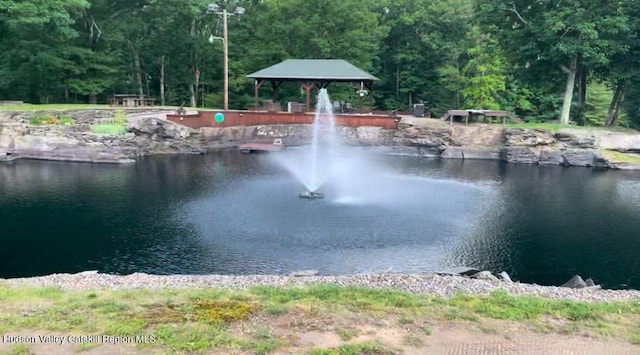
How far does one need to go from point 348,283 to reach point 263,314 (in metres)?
2.74

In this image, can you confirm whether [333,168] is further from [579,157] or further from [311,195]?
[579,157]

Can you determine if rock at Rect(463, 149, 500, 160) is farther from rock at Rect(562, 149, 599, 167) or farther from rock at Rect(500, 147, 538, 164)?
rock at Rect(562, 149, 599, 167)

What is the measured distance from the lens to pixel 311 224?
52.7 ft

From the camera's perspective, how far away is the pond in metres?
13.2

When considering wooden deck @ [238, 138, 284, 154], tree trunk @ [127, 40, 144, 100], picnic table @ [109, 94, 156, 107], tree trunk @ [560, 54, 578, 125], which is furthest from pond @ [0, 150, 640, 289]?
tree trunk @ [127, 40, 144, 100]

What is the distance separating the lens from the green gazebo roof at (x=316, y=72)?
33.0m

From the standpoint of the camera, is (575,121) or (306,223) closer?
(306,223)

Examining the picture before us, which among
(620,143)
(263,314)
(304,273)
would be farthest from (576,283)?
(620,143)

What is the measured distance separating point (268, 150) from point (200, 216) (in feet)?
49.3

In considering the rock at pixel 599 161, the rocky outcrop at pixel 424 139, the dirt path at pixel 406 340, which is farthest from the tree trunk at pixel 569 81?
the dirt path at pixel 406 340

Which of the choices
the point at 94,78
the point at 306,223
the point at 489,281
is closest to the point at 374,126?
the point at 306,223

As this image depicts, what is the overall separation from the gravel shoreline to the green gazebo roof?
23213 millimetres

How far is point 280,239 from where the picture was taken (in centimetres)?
1468

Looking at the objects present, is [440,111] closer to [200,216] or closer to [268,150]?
[268,150]
